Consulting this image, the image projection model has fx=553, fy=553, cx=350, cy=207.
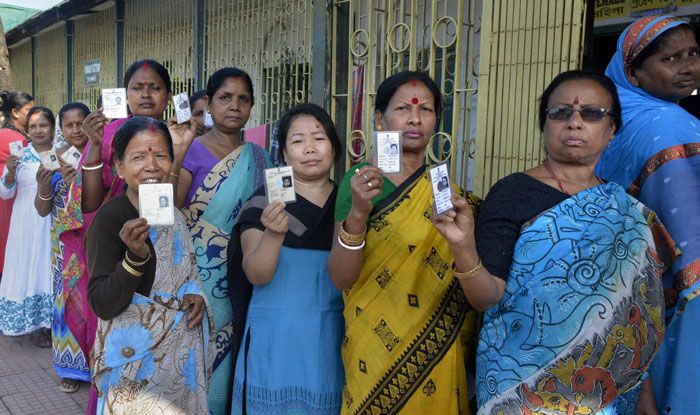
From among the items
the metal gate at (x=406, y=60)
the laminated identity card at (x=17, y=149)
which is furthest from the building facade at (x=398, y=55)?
the laminated identity card at (x=17, y=149)

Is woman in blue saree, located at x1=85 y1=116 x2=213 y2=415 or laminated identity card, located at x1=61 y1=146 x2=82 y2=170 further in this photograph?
laminated identity card, located at x1=61 y1=146 x2=82 y2=170

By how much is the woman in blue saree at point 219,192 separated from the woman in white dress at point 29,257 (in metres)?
2.85

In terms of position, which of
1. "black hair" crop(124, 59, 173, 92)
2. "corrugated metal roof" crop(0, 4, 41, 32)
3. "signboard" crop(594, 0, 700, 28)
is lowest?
"black hair" crop(124, 59, 173, 92)

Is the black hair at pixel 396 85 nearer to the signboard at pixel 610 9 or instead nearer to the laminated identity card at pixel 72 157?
the laminated identity card at pixel 72 157

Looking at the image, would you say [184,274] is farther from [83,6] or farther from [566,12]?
[83,6]

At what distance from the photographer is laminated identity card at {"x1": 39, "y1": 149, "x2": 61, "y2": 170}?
3570 mm

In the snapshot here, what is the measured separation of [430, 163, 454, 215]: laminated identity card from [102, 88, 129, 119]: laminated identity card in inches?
75.1

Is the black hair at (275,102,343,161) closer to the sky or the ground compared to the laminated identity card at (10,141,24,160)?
closer to the sky

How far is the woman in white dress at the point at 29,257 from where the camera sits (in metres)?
4.86

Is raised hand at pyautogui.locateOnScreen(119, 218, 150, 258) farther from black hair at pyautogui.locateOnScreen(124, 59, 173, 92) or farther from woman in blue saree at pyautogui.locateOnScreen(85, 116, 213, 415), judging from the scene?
black hair at pyautogui.locateOnScreen(124, 59, 173, 92)

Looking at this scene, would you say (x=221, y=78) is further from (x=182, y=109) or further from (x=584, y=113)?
(x=584, y=113)

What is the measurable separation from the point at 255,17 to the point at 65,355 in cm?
387

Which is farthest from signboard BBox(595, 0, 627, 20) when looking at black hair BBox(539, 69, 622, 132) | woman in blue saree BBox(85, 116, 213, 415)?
woman in blue saree BBox(85, 116, 213, 415)

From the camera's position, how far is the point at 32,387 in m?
3.98
